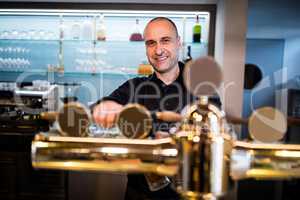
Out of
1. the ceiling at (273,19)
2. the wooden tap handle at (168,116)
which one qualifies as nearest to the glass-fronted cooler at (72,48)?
the ceiling at (273,19)

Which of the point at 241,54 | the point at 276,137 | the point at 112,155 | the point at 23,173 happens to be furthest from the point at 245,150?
the point at 23,173

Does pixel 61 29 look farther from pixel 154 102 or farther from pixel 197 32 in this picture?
pixel 154 102

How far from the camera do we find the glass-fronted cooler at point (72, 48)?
8.59ft

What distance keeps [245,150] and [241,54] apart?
5.55 ft

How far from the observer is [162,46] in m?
0.93

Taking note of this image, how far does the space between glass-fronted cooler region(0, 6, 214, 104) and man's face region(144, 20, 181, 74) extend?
5.03 ft

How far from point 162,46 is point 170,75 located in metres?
0.14

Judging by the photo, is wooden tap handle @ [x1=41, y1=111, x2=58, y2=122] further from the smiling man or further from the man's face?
the man's face

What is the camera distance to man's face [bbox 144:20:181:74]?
917 millimetres

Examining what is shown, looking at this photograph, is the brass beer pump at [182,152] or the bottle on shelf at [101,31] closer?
the brass beer pump at [182,152]

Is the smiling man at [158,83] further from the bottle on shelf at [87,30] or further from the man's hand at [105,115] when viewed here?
the bottle on shelf at [87,30]

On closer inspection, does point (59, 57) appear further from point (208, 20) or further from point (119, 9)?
point (208, 20)

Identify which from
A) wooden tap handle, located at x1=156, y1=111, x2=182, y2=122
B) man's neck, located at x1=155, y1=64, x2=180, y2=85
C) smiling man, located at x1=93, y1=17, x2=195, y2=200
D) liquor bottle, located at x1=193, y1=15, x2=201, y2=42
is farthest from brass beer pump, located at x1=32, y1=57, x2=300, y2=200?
liquor bottle, located at x1=193, y1=15, x2=201, y2=42

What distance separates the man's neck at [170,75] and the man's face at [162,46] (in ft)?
0.06
